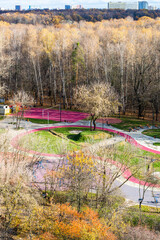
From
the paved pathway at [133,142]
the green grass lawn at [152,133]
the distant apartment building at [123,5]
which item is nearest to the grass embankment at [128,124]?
the paved pathway at [133,142]

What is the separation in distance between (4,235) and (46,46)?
163ft

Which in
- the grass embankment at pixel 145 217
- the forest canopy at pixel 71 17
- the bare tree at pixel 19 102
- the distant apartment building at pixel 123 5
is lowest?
the grass embankment at pixel 145 217

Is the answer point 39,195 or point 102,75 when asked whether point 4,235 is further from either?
point 102,75

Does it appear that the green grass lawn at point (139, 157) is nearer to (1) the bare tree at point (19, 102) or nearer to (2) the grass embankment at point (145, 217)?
(2) the grass embankment at point (145, 217)

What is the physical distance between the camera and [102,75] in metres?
54.1

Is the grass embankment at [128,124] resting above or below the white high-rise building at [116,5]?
below

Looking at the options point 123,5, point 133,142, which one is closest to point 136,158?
point 133,142

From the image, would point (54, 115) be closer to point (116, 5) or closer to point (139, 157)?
point (139, 157)

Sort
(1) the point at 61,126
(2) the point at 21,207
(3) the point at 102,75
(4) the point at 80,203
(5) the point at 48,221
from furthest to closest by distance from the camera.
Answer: (3) the point at 102,75, (1) the point at 61,126, (4) the point at 80,203, (2) the point at 21,207, (5) the point at 48,221

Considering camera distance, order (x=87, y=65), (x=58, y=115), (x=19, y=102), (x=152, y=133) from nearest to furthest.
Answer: (x=152, y=133), (x=19, y=102), (x=58, y=115), (x=87, y=65)

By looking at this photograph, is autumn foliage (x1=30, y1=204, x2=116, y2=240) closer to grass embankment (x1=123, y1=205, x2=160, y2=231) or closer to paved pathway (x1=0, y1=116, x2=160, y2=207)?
grass embankment (x1=123, y1=205, x2=160, y2=231)

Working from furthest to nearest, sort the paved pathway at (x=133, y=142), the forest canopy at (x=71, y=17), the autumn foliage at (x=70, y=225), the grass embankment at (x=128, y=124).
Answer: the forest canopy at (x=71, y=17) → the grass embankment at (x=128, y=124) → the paved pathway at (x=133, y=142) → the autumn foliage at (x=70, y=225)

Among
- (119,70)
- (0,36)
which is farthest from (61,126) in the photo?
(0,36)

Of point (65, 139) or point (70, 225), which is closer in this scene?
point (70, 225)
